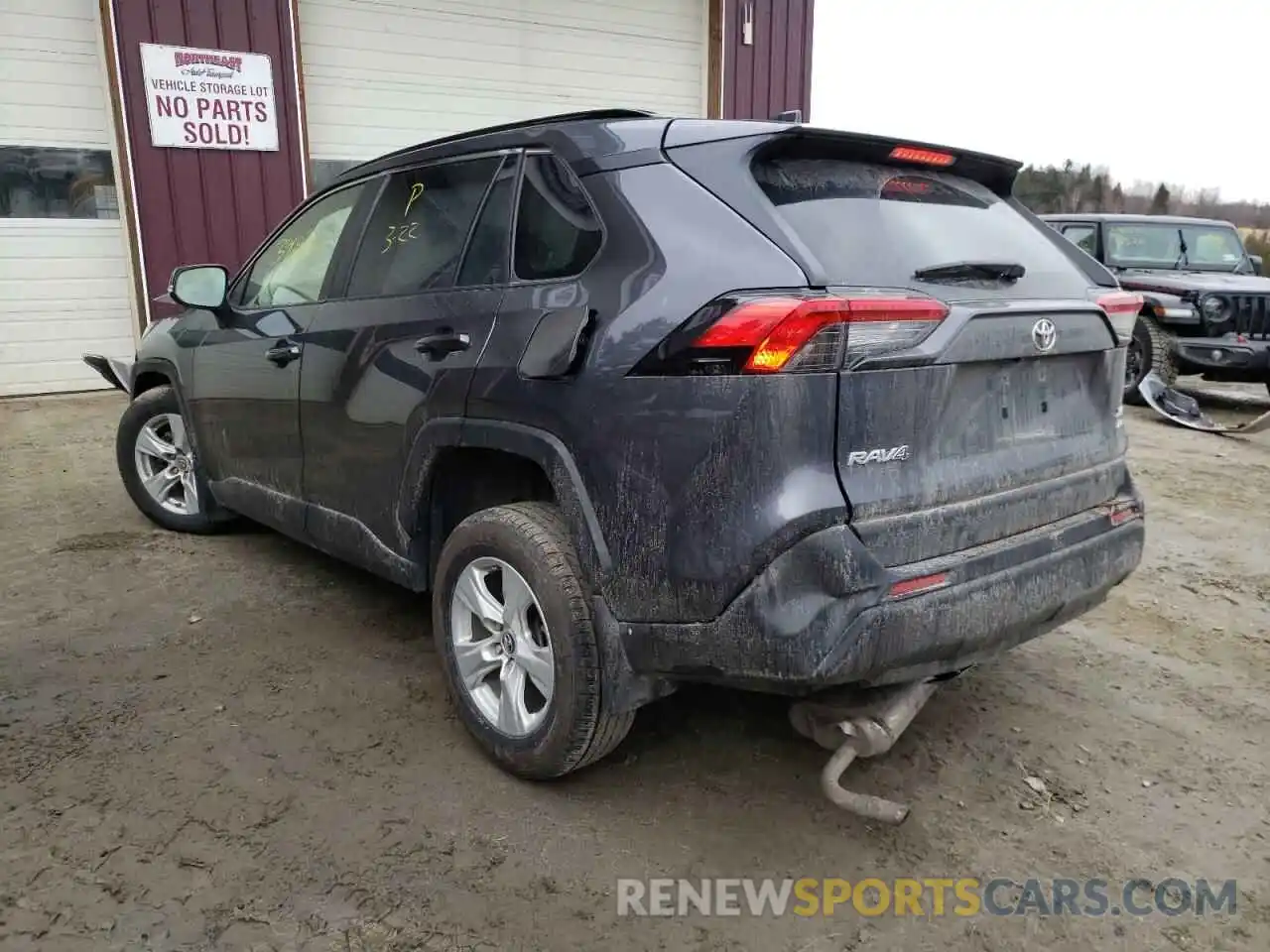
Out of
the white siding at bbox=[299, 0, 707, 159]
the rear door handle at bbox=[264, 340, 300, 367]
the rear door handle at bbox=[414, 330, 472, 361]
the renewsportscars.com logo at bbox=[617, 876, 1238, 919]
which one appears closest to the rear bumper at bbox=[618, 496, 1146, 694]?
the renewsportscars.com logo at bbox=[617, 876, 1238, 919]

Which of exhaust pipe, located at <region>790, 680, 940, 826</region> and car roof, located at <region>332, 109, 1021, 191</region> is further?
car roof, located at <region>332, 109, 1021, 191</region>

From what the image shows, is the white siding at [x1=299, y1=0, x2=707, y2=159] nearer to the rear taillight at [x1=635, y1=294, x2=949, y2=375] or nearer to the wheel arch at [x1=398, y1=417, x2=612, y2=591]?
the wheel arch at [x1=398, y1=417, x2=612, y2=591]

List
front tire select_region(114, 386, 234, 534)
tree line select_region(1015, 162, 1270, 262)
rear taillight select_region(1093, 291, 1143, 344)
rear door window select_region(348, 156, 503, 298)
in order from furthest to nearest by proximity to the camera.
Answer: tree line select_region(1015, 162, 1270, 262) < front tire select_region(114, 386, 234, 534) < rear door window select_region(348, 156, 503, 298) < rear taillight select_region(1093, 291, 1143, 344)

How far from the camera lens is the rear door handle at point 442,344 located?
2.73 metres

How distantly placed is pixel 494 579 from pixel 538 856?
2.56 ft

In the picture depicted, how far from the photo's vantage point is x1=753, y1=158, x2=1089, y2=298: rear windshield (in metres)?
2.28

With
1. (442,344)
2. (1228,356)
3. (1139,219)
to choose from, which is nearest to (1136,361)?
(1228,356)

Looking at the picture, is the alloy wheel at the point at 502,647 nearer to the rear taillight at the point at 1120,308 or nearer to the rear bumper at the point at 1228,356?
the rear taillight at the point at 1120,308

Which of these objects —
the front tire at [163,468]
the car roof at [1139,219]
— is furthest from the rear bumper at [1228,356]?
the front tire at [163,468]

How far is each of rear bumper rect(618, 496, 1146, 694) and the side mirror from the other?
8.93 feet

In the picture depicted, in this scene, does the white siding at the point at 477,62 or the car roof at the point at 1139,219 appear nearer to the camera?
the white siding at the point at 477,62

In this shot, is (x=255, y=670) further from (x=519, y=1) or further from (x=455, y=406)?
(x=519, y=1)

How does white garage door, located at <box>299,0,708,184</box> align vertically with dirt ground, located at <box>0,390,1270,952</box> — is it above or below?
above

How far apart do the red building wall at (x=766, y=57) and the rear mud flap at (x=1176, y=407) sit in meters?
5.31
